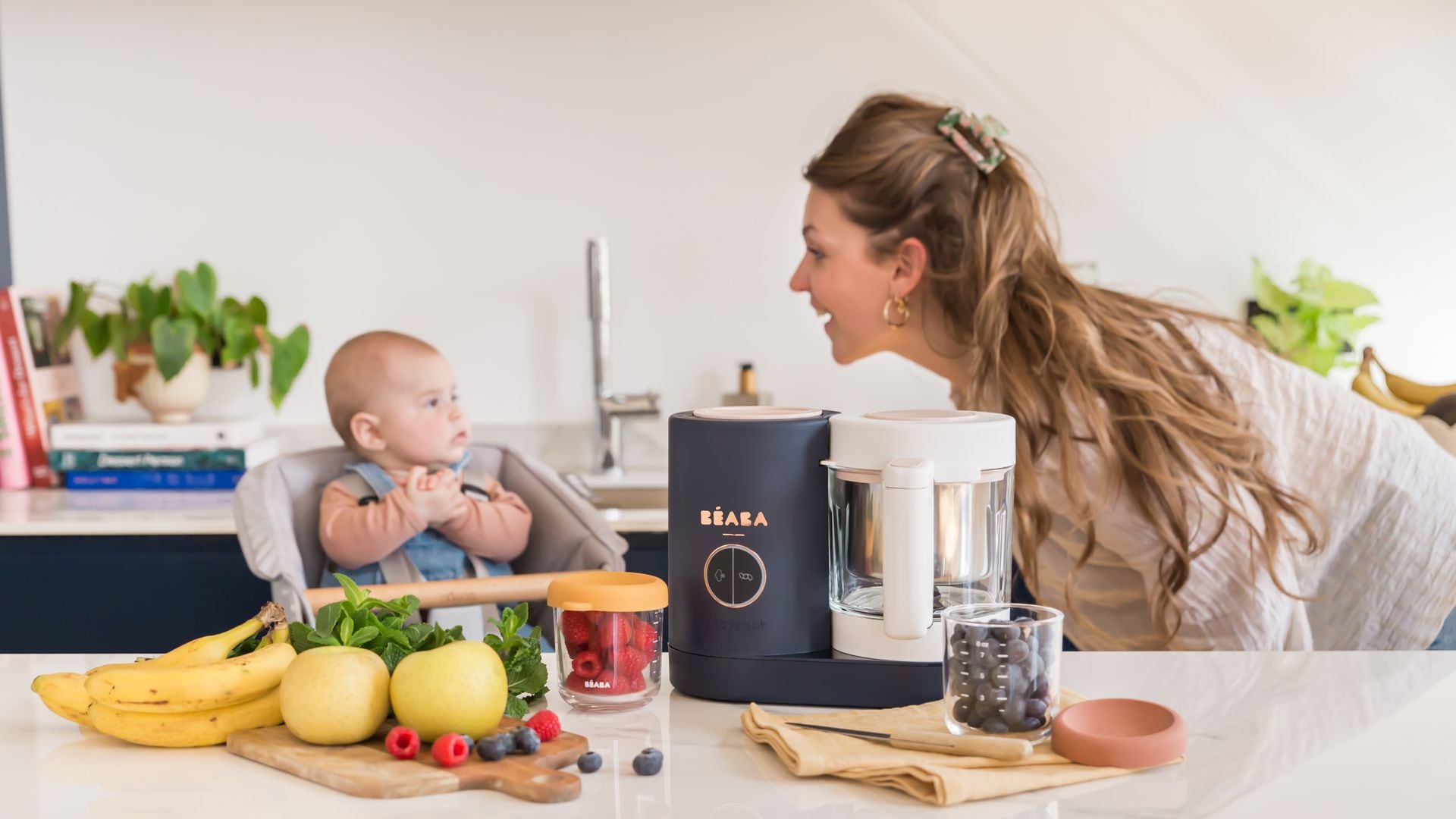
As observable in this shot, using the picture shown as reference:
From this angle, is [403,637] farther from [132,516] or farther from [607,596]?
[132,516]

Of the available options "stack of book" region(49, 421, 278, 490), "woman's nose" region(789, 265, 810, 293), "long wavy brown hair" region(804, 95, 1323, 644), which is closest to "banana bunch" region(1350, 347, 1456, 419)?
"long wavy brown hair" region(804, 95, 1323, 644)

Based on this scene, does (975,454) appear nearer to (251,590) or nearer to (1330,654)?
(1330,654)

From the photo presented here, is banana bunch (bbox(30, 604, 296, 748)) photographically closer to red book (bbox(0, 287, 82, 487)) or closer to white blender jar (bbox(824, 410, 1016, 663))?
white blender jar (bbox(824, 410, 1016, 663))

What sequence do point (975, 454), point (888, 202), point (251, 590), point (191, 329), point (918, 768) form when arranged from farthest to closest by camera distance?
point (191, 329)
point (251, 590)
point (888, 202)
point (975, 454)
point (918, 768)

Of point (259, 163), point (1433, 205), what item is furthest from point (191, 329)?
point (1433, 205)

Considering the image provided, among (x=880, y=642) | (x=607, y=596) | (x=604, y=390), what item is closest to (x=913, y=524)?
(x=880, y=642)

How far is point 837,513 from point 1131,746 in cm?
30

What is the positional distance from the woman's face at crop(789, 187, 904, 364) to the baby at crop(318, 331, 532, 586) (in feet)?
1.99

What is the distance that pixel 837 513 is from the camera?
41.3 inches

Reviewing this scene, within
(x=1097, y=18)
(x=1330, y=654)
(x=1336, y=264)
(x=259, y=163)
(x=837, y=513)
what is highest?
(x=1097, y=18)

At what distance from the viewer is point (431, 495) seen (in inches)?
80.5

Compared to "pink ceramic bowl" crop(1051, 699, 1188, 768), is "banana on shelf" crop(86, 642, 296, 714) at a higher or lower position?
higher

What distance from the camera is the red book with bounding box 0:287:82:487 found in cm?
269

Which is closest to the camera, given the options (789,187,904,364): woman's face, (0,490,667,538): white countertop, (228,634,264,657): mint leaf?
(228,634,264,657): mint leaf
